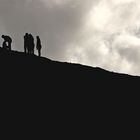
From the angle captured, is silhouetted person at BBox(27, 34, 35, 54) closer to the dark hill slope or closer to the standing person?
the standing person

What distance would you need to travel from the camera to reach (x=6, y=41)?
26.0 meters

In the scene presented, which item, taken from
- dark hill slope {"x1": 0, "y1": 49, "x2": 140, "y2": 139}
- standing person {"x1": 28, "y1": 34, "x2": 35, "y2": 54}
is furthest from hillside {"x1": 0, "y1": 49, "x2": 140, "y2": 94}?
standing person {"x1": 28, "y1": 34, "x2": 35, "y2": 54}

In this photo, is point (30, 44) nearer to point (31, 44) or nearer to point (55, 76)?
point (31, 44)

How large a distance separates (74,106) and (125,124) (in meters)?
4.02

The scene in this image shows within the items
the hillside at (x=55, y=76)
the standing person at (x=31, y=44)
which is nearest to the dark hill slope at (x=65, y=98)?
the hillside at (x=55, y=76)

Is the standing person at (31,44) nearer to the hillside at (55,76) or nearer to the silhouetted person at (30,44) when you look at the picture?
the silhouetted person at (30,44)

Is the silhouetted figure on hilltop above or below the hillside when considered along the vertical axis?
A: above

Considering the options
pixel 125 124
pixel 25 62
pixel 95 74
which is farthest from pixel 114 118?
pixel 25 62

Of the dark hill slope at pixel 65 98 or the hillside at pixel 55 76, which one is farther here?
the hillside at pixel 55 76

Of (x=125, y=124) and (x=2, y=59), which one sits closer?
(x=2, y=59)

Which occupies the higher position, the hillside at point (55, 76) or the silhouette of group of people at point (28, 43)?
the silhouette of group of people at point (28, 43)

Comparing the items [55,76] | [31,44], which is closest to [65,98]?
[55,76]

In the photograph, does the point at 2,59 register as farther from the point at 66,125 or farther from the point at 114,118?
the point at 114,118

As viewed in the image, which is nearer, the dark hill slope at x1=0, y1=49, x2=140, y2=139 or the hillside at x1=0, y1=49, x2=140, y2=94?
the dark hill slope at x1=0, y1=49, x2=140, y2=139
